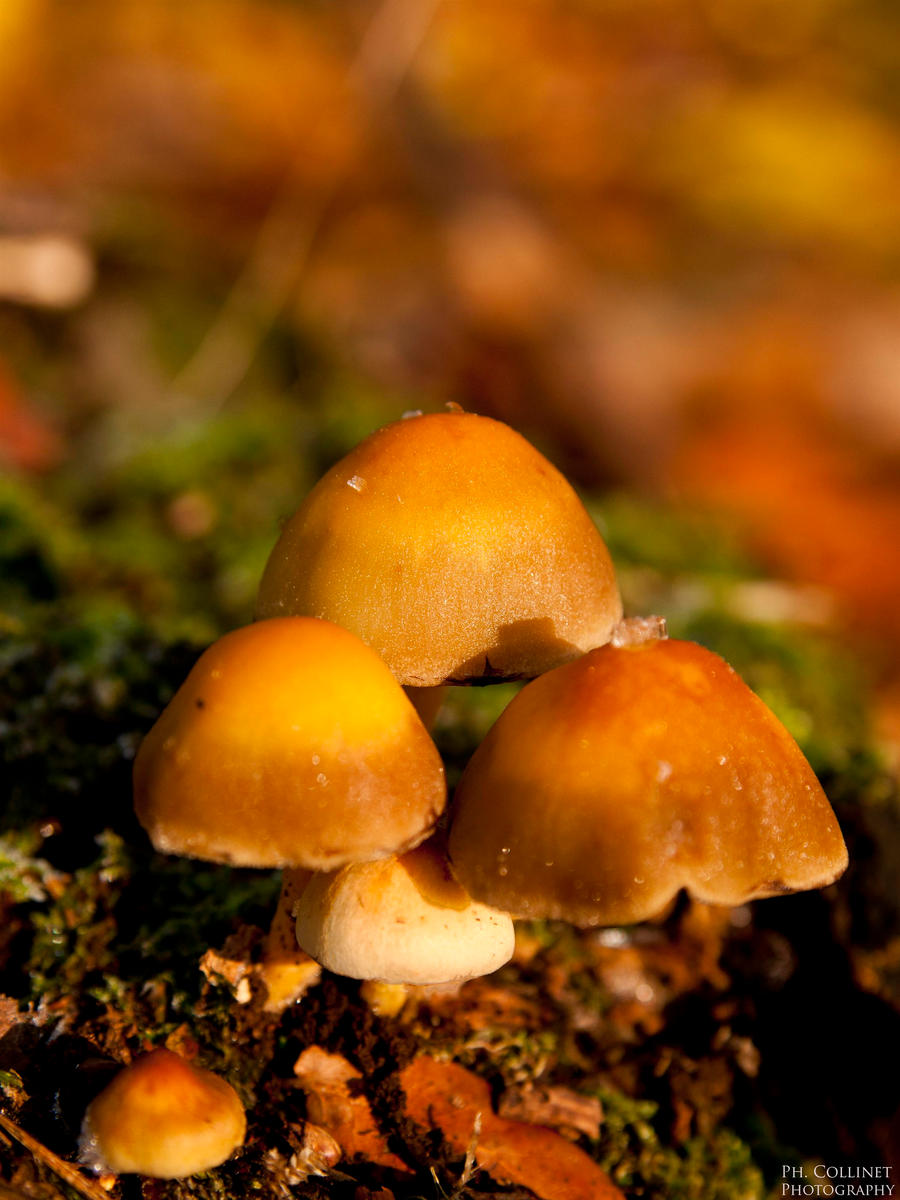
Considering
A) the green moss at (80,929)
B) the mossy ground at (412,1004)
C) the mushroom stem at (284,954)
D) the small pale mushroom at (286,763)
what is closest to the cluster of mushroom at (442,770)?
the small pale mushroom at (286,763)

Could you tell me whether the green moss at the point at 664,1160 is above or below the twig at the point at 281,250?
above

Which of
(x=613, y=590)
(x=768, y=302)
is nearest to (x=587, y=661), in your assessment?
(x=613, y=590)

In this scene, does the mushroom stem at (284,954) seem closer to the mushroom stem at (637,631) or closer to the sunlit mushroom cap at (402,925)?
the sunlit mushroom cap at (402,925)

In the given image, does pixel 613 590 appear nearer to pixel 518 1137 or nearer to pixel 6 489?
pixel 518 1137

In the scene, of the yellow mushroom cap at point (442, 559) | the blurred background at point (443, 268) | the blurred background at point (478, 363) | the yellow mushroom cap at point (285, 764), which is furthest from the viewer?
the blurred background at point (443, 268)

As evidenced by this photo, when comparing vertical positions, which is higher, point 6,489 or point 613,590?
point 613,590

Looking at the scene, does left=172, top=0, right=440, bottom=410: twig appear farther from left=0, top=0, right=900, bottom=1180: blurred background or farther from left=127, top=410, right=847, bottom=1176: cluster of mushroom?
left=127, top=410, right=847, bottom=1176: cluster of mushroom
